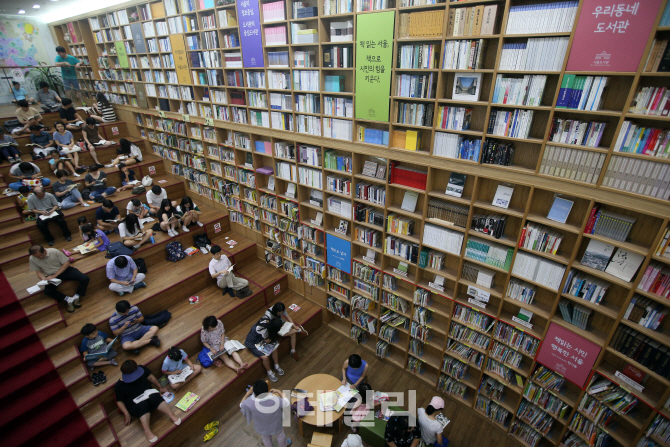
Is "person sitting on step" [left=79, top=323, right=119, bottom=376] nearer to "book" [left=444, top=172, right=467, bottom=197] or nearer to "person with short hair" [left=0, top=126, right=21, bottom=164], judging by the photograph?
"person with short hair" [left=0, top=126, right=21, bottom=164]

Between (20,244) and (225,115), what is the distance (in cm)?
429

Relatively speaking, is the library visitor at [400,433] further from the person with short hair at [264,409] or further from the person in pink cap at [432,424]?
the person with short hair at [264,409]

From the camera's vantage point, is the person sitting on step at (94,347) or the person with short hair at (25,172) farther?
the person with short hair at (25,172)

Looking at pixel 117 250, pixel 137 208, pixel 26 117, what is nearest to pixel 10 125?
pixel 26 117

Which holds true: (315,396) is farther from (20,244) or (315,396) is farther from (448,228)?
(20,244)

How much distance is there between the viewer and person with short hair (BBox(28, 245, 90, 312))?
15.4 ft

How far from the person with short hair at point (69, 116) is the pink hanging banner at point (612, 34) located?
10531 millimetres

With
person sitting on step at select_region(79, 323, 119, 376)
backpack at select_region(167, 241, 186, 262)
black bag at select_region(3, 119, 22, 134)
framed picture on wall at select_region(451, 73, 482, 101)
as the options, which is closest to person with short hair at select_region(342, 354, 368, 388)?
person sitting on step at select_region(79, 323, 119, 376)

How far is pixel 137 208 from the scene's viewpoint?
6699 mm

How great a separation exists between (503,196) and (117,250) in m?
6.39

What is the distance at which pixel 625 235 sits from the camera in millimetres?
2900

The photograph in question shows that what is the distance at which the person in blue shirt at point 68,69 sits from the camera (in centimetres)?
932

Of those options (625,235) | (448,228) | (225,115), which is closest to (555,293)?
(625,235)

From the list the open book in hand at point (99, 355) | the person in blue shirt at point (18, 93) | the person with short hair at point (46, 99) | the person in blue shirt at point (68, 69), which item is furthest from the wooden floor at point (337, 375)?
the person in blue shirt at point (68, 69)
